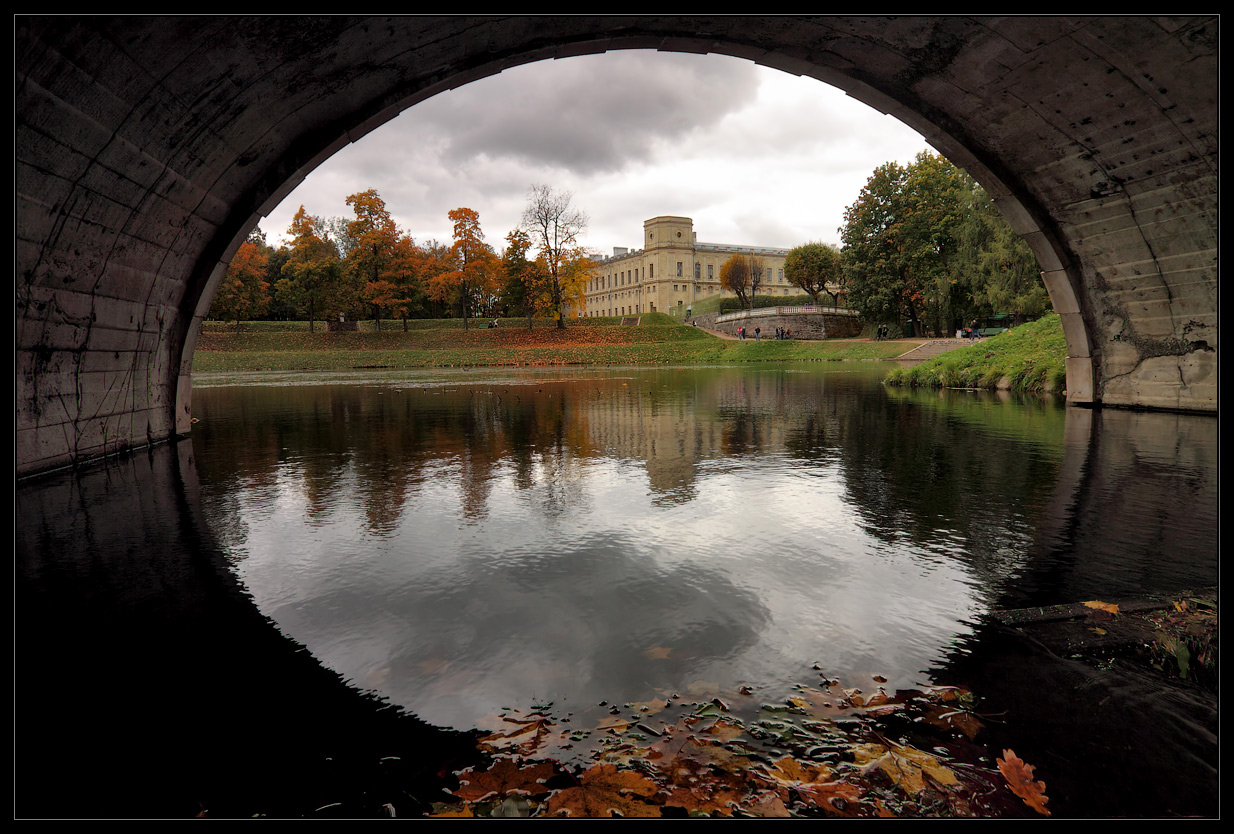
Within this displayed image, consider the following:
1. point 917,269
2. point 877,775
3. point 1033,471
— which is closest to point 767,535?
point 877,775

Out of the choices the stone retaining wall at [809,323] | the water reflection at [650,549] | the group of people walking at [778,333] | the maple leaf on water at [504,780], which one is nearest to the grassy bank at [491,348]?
the group of people walking at [778,333]

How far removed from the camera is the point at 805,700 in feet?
9.12

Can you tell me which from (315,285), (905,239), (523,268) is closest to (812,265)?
(905,239)

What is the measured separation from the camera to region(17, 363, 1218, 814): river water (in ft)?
10.5

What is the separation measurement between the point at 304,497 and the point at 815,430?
336 inches

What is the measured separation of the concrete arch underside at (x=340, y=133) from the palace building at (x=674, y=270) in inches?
3507

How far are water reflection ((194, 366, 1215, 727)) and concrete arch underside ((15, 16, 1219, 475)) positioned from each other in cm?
205

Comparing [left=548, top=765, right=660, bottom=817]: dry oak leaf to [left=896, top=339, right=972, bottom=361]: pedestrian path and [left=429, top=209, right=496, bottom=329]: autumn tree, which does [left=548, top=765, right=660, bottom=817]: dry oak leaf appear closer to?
[left=896, top=339, right=972, bottom=361]: pedestrian path

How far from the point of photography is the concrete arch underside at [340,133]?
5.45 metres

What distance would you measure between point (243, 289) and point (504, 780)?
6692cm

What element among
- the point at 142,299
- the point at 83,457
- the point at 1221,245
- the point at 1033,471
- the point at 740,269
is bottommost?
the point at 1033,471

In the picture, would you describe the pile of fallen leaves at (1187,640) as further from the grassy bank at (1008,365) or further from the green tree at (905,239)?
the green tree at (905,239)

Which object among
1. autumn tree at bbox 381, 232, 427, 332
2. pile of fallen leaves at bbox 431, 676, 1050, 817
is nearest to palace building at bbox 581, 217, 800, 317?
autumn tree at bbox 381, 232, 427, 332

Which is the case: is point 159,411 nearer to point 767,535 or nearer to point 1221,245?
point 767,535
